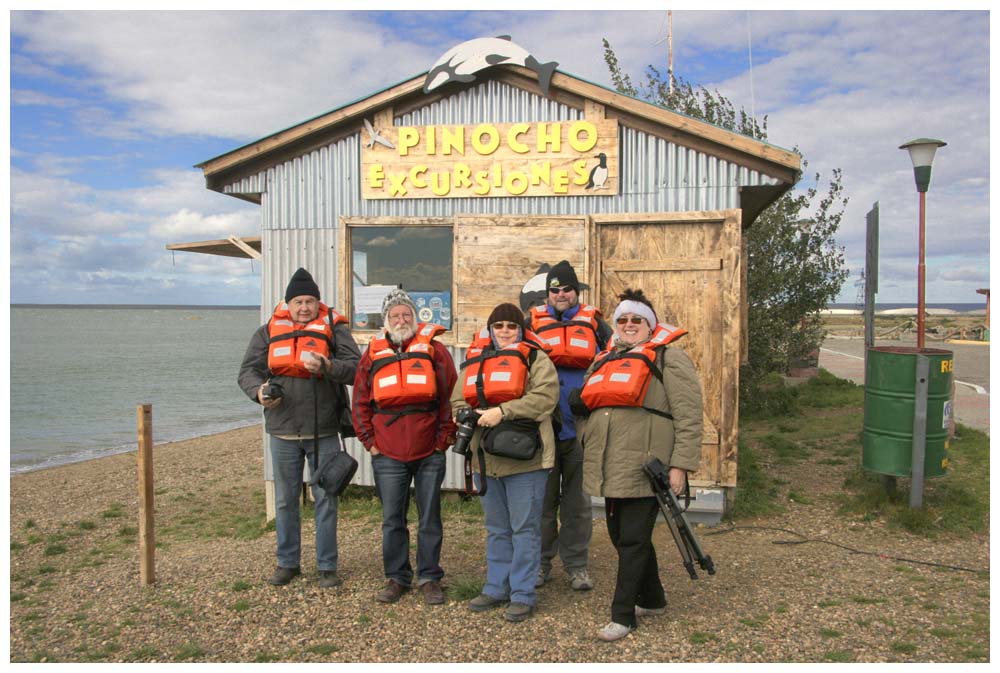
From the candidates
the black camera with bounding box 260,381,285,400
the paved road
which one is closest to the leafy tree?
the paved road

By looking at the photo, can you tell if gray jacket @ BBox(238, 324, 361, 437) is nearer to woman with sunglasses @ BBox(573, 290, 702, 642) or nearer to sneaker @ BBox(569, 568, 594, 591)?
woman with sunglasses @ BBox(573, 290, 702, 642)

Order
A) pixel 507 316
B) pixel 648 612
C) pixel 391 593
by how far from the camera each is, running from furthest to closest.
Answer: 1. pixel 391 593
2. pixel 648 612
3. pixel 507 316

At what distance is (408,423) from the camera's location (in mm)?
4555

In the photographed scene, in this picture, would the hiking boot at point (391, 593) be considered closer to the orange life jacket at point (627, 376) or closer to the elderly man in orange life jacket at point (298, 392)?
the elderly man in orange life jacket at point (298, 392)

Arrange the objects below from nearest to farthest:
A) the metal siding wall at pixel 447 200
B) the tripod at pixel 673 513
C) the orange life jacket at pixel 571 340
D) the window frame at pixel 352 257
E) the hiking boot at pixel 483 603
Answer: the tripod at pixel 673 513, the hiking boot at pixel 483 603, the orange life jacket at pixel 571 340, the metal siding wall at pixel 447 200, the window frame at pixel 352 257

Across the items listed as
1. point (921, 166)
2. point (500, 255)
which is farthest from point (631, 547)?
point (921, 166)

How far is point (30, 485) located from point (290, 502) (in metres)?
8.40

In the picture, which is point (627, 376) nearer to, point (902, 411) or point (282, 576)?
point (282, 576)

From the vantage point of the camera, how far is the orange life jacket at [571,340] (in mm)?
4727

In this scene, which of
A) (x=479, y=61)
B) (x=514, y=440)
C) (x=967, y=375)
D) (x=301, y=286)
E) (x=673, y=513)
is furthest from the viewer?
(x=967, y=375)

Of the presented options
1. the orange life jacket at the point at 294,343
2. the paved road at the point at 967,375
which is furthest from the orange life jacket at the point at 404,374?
the paved road at the point at 967,375

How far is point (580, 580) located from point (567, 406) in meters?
1.09

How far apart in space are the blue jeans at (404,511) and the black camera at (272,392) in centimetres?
72

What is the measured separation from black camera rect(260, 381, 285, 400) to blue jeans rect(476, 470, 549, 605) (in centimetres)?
136
